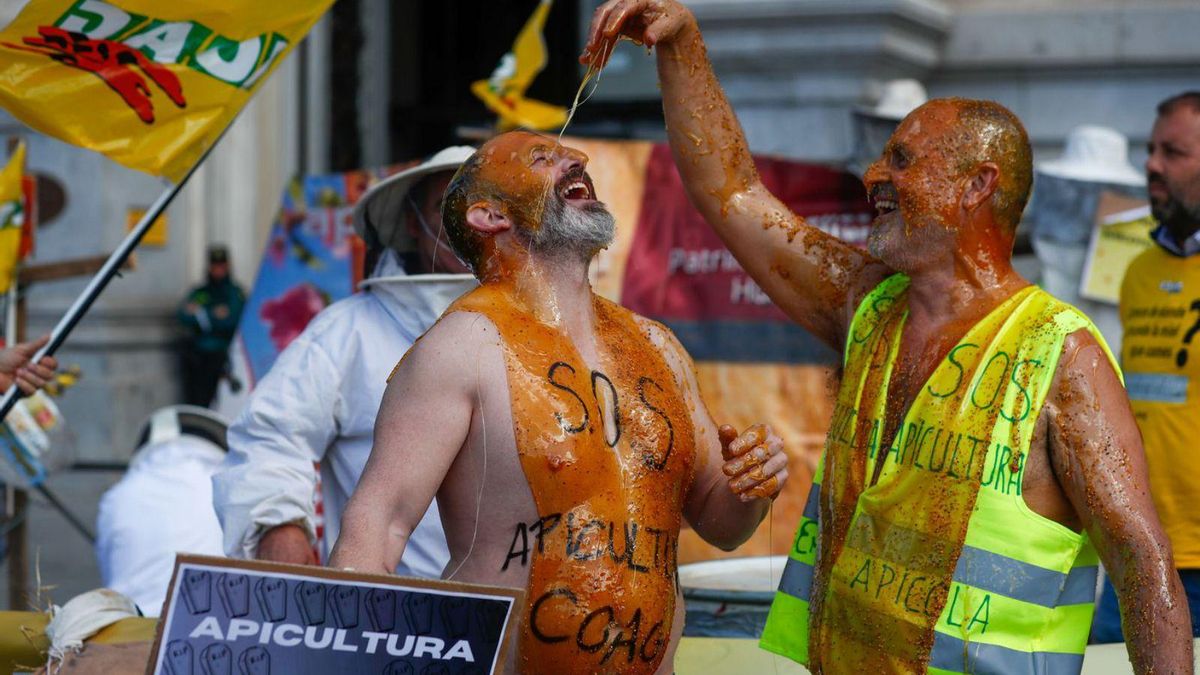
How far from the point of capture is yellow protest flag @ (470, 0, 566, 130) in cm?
742

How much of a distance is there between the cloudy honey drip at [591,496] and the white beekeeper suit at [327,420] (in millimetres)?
948

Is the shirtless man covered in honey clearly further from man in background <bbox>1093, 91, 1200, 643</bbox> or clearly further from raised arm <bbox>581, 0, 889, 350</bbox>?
man in background <bbox>1093, 91, 1200, 643</bbox>

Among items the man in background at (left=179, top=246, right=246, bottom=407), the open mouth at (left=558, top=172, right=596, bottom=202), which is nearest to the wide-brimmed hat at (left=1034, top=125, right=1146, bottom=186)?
the open mouth at (left=558, top=172, right=596, bottom=202)

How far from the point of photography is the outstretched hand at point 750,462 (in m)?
2.76

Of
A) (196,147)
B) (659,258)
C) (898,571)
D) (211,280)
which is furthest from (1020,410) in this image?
(211,280)

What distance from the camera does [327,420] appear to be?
3797mm

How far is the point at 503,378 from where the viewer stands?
2.78 m

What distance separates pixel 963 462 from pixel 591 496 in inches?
28.3

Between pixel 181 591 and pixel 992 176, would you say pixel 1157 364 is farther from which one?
pixel 181 591

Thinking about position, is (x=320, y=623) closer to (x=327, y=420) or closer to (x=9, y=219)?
(x=327, y=420)

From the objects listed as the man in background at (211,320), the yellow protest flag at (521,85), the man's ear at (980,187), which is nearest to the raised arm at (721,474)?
the man's ear at (980,187)

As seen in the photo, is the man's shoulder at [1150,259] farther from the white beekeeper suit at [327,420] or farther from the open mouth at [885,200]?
the white beekeeper suit at [327,420]

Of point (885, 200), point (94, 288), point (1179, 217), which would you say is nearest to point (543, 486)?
point (885, 200)

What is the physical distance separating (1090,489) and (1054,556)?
0.15 meters
